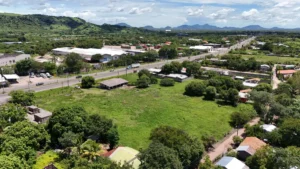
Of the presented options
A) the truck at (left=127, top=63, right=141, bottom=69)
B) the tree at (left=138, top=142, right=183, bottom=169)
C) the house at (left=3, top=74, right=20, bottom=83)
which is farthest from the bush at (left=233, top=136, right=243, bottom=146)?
the house at (left=3, top=74, right=20, bottom=83)

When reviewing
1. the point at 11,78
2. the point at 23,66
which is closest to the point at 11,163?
the point at 11,78

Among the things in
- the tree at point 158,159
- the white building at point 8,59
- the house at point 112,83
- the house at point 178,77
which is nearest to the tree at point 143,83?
the house at point 112,83

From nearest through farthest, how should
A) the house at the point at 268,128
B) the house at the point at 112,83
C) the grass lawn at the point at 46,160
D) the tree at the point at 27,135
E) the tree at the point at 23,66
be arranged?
the grass lawn at the point at 46,160
the tree at the point at 27,135
the house at the point at 268,128
the house at the point at 112,83
the tree at the point at 23,66

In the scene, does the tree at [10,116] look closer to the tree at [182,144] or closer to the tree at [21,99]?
the tree at [21,99]

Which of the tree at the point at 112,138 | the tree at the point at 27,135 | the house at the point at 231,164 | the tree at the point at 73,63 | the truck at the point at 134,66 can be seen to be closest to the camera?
the house at the point at 231,164

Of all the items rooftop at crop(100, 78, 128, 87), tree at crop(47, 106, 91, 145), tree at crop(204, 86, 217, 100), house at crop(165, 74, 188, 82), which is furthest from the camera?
house at crop(165, 74, 188, 82)

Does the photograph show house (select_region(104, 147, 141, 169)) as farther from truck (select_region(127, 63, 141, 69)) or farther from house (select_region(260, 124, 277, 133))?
truck (select_region(127, 63, 141, 69))

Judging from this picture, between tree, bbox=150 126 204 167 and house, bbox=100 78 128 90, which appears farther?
house, bbox=100 78 128 90
